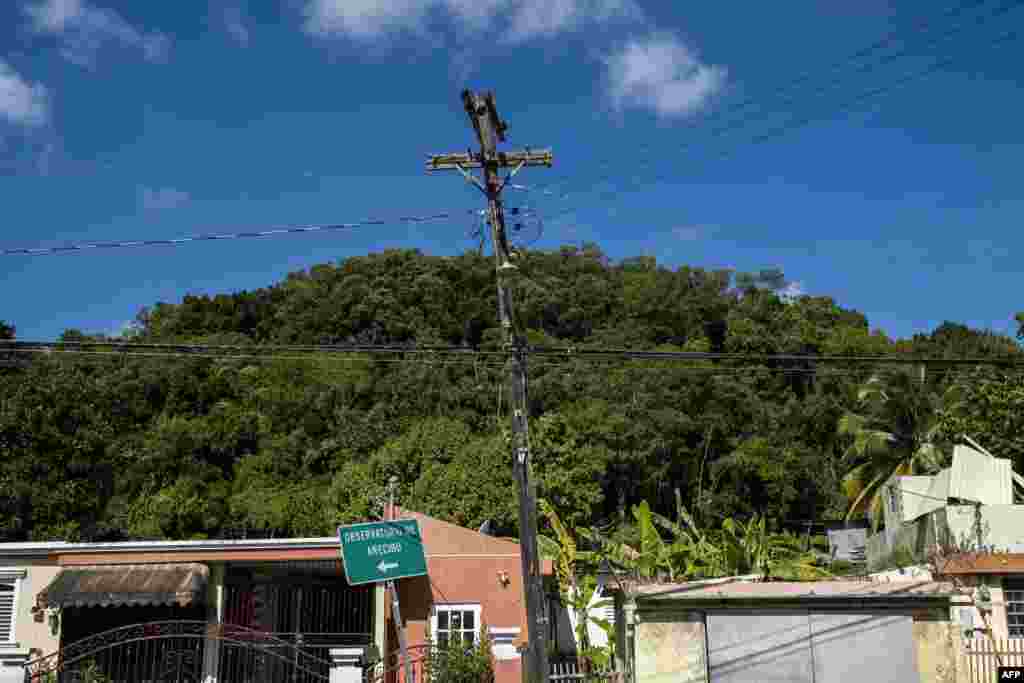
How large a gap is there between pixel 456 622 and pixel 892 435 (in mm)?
20505

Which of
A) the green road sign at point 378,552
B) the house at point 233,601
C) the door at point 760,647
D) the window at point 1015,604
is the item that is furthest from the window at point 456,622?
the window at point 1015,604

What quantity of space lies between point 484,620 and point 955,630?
8594 millimetres

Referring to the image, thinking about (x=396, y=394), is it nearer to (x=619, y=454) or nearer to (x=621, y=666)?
(x=619, y=454)

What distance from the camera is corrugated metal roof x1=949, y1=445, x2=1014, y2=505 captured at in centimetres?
2034

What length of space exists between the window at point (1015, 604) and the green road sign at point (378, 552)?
9.95 metres

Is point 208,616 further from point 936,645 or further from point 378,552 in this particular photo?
point 936,645

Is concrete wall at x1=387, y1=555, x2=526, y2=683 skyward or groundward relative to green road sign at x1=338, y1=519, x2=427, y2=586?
groundward

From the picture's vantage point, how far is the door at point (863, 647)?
1468cm

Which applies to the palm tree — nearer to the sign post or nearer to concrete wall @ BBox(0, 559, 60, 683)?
the sign post

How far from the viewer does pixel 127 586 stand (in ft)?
61.1

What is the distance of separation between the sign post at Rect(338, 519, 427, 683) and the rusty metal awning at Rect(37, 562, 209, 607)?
353cm

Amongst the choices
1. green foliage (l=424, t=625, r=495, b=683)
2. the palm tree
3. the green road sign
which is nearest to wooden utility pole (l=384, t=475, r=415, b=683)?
green foliage (l=424, t=625, r=495, b=683)

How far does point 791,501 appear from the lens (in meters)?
47.2

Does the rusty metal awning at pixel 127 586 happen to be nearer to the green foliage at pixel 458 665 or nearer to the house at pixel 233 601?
the house at pixel 233 601
